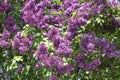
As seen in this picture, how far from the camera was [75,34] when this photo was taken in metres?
7.26

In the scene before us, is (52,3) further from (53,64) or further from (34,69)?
(53,64)

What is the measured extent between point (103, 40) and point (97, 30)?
0.69m

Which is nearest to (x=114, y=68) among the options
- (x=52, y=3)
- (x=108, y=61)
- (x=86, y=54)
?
(x=108, y=61)

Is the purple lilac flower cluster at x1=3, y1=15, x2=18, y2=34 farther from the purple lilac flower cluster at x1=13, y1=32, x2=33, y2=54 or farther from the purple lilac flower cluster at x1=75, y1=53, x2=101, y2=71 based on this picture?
the purple lilac flower cluster at x1=75, y1=53, x2=101, y2=71

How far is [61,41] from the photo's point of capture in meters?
6.86

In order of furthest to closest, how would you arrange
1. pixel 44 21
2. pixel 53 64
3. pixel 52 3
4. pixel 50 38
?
1. pixel 52 3
2. pixel 44 21
3. pixel 50 38
4. pixel 53 64

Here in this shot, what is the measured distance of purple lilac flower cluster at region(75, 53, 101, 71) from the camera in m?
6.80

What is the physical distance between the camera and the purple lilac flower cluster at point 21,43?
23.2ft

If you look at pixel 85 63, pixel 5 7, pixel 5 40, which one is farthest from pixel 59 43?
pixel 5 7

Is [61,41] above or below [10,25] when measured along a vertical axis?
below

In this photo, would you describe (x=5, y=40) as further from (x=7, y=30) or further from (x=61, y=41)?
(x=61, y=41)

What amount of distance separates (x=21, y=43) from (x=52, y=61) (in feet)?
2.63

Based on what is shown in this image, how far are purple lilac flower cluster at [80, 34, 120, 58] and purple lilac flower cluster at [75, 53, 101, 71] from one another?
13 cm

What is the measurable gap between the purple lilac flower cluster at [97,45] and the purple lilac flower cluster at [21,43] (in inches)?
35.3
